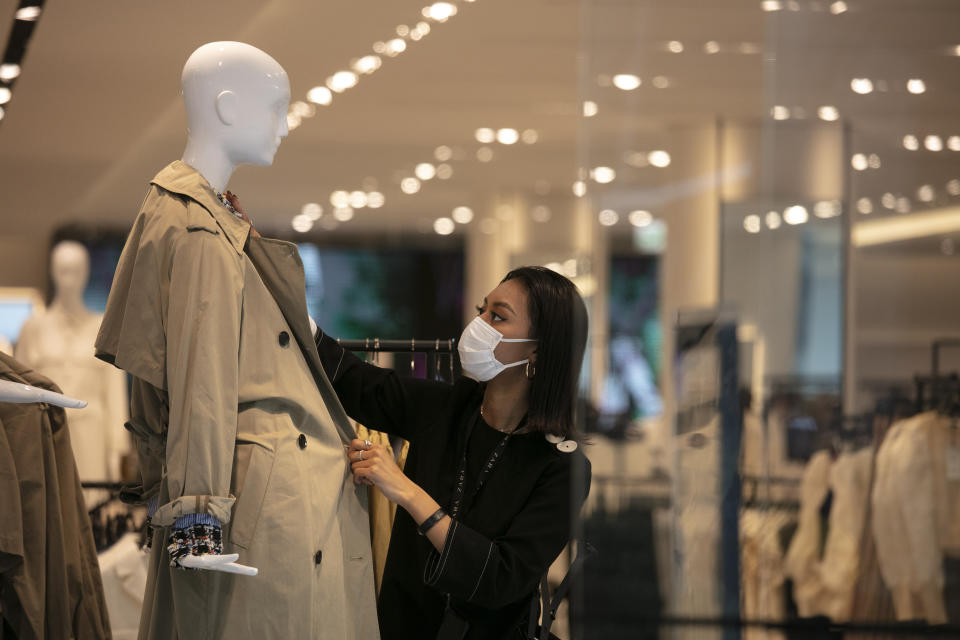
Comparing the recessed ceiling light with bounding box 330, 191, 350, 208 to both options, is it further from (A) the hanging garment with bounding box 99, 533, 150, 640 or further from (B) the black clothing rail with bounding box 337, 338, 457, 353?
(B) the black clothing rail with bounding box 337, 338, 457, 353

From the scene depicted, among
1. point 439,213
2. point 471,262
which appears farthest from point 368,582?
point 471,262

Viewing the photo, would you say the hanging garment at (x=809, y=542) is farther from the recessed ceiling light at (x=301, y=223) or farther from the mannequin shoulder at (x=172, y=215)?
the recessed ceiling light at (x=301, y=223)

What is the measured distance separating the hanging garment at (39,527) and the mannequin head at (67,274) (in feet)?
9.63

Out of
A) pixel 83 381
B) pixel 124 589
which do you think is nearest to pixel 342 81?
pixel 83 381

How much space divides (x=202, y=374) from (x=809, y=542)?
3072 millimetres

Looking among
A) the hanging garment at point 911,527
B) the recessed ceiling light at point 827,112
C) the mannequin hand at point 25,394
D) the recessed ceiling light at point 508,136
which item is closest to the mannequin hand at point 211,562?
the mannequin hand at point 25,394

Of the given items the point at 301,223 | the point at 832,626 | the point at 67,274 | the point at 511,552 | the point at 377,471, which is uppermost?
the point at 301,223

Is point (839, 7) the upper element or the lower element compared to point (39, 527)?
upper

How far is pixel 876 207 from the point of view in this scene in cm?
329

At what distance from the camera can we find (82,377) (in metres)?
4.72

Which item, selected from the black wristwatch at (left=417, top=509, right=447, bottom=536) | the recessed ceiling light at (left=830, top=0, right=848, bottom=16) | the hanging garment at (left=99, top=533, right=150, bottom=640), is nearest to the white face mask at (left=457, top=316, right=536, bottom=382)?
the black wristwatch at (left=417, top=509, right=447, bottom=536)

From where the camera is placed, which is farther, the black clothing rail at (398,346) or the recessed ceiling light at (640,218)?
the recessed ceiling light at (640,218)

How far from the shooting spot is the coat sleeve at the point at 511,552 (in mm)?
1779

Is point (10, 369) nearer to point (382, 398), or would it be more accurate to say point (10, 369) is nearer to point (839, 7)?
point (382, 398)
